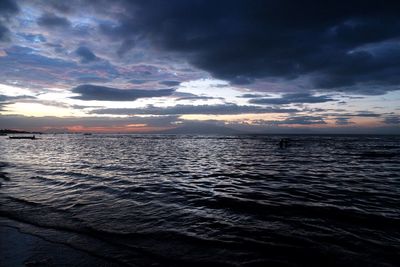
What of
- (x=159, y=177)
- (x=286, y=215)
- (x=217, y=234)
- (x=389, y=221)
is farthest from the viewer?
(x=159, y=177)

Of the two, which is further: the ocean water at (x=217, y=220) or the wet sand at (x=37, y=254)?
the ocean water at (x=217, y=220)

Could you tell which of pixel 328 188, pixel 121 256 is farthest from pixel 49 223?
pixel 328 188

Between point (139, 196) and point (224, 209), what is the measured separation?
519 cm

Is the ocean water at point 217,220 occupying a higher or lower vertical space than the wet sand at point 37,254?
lower

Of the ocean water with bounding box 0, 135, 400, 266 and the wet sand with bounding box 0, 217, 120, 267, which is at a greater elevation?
the wet sand with bounding box 0, 217, 120, 267

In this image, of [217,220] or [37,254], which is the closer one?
[37,254]

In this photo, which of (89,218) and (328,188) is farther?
(328,188)

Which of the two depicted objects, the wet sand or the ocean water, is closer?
the wet sand

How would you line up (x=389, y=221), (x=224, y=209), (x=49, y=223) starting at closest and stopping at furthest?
(x=49, y=223)
(x=389, y=221)
(x=224, y=209)

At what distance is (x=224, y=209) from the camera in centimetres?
1174

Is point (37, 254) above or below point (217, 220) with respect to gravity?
above

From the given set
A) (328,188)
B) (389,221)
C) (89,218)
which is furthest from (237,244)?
(328,188)

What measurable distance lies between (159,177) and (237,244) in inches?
538

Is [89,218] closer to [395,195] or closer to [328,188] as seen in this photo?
[328,188]
